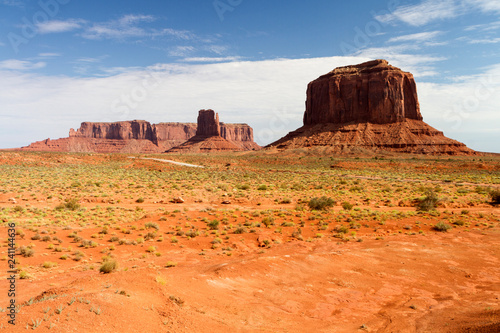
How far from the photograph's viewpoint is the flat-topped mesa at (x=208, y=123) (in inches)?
7638

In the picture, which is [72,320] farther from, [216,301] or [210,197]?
[210,197]

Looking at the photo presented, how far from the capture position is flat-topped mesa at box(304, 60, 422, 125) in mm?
108631

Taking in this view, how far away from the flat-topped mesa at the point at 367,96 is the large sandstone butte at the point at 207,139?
71766mm

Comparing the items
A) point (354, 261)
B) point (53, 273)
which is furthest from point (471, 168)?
point (53, 273)

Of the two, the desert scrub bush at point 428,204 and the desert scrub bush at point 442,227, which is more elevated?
the desert scrub bush at point 428,204

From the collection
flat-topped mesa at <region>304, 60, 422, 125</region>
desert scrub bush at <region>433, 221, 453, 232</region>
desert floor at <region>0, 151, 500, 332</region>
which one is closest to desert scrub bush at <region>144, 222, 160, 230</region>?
desert floor at <region>0, 151, 500, 332</region>

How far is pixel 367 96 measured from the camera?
112 m

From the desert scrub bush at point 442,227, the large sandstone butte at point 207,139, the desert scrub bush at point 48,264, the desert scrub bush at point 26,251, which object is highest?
the large sandstone butte at point 207,139

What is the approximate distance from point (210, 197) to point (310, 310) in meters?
19.5

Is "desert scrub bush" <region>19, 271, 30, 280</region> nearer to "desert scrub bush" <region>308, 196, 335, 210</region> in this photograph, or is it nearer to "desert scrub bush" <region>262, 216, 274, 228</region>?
"desert scrub bush" <region>262, 216, 274, 228</region>

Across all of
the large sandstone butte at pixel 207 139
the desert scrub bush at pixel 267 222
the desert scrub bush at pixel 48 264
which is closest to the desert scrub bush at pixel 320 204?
the desert scrub bush at pixel 267 222

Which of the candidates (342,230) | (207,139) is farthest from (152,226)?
(207,139)

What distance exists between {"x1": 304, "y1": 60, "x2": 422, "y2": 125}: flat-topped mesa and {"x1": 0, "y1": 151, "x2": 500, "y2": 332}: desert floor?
301 feet

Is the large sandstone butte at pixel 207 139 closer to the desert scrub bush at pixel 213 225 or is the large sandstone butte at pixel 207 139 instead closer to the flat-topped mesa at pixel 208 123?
the flat-topped mesa at pixel 208 123
